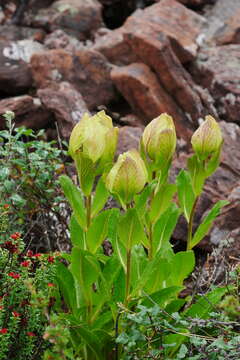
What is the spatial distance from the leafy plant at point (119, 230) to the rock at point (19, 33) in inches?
182

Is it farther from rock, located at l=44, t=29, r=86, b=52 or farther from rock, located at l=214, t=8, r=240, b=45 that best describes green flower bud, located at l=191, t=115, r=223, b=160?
rock, located at l=214, t=8, r=240, b=45

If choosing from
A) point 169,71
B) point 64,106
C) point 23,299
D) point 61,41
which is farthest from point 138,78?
point 23,299

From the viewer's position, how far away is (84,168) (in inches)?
74.7

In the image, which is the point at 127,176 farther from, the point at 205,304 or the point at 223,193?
the point at 223,193

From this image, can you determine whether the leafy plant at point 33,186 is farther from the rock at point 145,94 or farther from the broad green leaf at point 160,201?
the rock at point 145,94

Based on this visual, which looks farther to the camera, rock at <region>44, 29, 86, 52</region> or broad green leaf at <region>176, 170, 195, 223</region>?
rock at <region>44, 29, 86, 52</region>

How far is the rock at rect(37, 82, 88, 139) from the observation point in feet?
14.1

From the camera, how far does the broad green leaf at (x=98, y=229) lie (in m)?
1.96

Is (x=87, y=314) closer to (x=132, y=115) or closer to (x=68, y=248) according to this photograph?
(x=68, y=248)

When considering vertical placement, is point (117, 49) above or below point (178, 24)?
below

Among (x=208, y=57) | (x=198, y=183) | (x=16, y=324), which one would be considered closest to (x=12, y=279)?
(x=16, y=324)

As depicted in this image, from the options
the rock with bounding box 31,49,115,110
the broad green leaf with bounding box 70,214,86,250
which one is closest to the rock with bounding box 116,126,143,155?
the rock with bounding box 31,49,115,110

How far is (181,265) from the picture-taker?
6.72 ft

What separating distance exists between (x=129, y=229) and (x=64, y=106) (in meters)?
2.66
